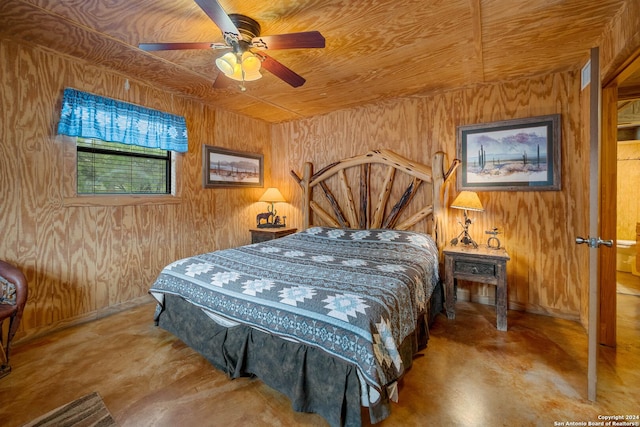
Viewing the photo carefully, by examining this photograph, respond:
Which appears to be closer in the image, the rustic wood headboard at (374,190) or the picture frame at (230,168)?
the rustic wood headboard at (374,190)

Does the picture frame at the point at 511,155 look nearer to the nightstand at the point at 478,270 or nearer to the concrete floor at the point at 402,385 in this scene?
the nightstand at the point at 478,270

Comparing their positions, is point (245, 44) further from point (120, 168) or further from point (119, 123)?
point (120, 168)

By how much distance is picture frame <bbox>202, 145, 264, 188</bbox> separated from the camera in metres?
3.73

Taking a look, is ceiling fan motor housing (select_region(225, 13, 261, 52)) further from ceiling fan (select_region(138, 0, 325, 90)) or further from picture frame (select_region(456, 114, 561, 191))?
picture frame (select_region(456, 114, 561, 191))

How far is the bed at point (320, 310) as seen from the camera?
139 cm

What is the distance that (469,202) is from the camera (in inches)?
112

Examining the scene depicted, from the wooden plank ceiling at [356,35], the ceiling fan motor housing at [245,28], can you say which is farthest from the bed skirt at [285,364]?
the wooden plank ceiling at [356,35]

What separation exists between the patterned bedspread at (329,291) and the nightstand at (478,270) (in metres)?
0.19

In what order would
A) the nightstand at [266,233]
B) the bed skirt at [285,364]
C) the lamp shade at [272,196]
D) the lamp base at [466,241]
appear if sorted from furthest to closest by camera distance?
the lamp shade at [272,196], the nightstand at [266,233], the lamp base at [466,241], the bed skirt at [285,364]

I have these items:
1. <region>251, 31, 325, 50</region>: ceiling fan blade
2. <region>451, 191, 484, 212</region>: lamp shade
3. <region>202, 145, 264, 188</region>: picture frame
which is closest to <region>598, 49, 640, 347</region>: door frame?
<region>451, 191, 484, 212</region>: lamp shade

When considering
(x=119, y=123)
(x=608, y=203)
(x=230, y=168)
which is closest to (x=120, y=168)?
(x=119, y=123)

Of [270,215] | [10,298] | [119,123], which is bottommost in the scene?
[10,298]

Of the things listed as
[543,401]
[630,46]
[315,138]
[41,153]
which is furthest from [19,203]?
[630,46]

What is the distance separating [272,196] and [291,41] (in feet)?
8.91
